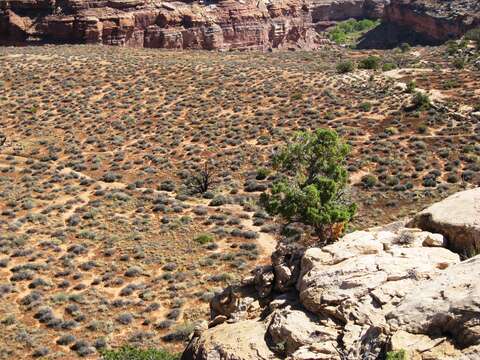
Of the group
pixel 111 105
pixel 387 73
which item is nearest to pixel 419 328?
pixel 111 105

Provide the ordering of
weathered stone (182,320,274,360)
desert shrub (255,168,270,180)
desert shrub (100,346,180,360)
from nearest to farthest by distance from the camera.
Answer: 1. weathered stone (182,320,274,360)
2. desert shrub (100,346,180,360)
3. desert shrub (255,168,270,180)

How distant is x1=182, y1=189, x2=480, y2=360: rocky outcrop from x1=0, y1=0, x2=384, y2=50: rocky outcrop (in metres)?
66.3

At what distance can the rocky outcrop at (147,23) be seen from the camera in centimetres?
7431

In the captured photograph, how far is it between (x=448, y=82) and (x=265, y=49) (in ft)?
142

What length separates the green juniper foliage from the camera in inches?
704

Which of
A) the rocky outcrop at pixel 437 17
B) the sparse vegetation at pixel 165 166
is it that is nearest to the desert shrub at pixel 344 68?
the sparse vegetation at pixel 165 166

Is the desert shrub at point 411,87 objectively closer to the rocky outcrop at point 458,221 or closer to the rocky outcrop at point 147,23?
the rocky outcrop at point 458,221

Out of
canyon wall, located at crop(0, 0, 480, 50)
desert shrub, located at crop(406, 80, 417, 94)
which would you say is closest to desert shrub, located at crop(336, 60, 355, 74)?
desert shrub, located at crop(406, 80, 417, 94)

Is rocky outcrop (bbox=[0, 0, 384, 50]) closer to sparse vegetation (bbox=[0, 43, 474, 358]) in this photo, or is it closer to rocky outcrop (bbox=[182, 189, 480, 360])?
sparse vegetation (bbox=[0, 43, 474, 358])

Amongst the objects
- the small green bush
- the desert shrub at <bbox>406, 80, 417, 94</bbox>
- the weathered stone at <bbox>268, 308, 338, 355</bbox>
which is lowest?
the small green bush

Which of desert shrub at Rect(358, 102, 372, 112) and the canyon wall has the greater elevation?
the canyon wall

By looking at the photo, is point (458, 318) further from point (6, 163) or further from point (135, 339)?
point (6, 163)

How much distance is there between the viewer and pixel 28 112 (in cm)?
4872

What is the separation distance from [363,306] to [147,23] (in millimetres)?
71654
